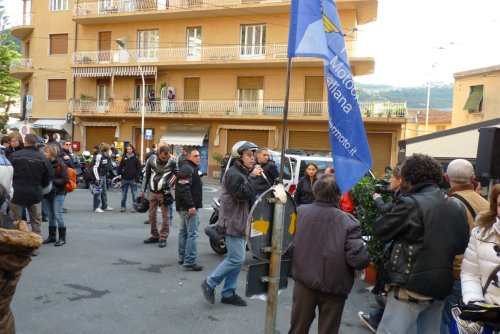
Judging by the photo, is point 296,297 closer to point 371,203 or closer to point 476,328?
point 476,328

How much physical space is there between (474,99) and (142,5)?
21.2 meters

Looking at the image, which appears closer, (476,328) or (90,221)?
(476,328)

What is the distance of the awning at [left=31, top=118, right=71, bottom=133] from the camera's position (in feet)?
101

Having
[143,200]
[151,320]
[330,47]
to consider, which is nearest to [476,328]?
[330,47]

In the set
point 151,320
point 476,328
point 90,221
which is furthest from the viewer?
point 90,221

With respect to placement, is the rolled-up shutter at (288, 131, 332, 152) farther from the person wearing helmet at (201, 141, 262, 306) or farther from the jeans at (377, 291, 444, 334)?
the jeans at (377, 291, 444, 334)

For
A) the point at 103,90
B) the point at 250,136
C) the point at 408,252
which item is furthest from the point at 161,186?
the point at 103,90

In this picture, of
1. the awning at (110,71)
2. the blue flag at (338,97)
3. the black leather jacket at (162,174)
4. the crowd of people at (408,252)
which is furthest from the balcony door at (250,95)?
the blue flag at (338,97)

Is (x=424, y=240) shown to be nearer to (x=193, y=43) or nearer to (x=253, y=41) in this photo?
(x=253, y=41)

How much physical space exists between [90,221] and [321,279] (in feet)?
26.1

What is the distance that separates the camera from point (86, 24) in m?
30.9

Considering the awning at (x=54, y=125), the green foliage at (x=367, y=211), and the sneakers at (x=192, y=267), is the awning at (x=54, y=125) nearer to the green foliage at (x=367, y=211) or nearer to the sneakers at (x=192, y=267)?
the sneakers at (x=192, y=267)

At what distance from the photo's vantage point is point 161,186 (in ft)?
25.7

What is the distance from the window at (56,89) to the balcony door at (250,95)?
13247mm
